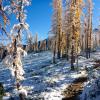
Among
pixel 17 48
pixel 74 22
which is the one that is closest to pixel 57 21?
pixel 74 22

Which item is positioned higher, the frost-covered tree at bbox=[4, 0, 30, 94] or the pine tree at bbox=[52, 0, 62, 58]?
the pine tree at bbox=[52, 0, 62, 58]

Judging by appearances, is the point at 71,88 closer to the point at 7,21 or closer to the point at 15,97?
the point at 15,97

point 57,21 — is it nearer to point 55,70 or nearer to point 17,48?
point 55,70

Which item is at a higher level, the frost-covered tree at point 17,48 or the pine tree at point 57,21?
the pine tree at point 57,21

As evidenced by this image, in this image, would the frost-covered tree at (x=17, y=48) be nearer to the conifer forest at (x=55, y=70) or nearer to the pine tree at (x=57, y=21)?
the conifer forest at (x=55, y=70)

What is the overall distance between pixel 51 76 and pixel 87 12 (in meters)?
28.4

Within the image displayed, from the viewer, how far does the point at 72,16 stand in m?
50.4

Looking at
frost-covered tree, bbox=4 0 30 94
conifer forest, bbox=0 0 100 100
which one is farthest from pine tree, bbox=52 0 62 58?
frost-covered tree, bbox=4 0 30 94

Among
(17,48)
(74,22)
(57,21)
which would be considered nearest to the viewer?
(17,48)

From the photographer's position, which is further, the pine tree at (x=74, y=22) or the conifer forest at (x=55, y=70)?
the pine tree at (x=74, y=22)

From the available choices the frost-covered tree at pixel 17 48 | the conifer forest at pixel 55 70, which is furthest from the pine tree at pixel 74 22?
the frost-covered tree at pixel 17 48

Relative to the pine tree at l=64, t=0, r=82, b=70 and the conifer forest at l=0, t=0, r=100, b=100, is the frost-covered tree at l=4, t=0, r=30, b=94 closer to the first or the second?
the conifer forest at l=0, t=0, r=100, b=100

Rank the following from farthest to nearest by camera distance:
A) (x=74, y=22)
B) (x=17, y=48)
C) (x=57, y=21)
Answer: (x=57, y=21)
(x=74, y=22)
(x=17, y=48)

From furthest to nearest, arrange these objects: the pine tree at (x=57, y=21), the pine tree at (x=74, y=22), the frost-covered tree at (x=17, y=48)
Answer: the pine tree at (x=57, y=21) < the pine tree at (x=74, y=22) < the frost-covered tree at (x=17, y=48)
